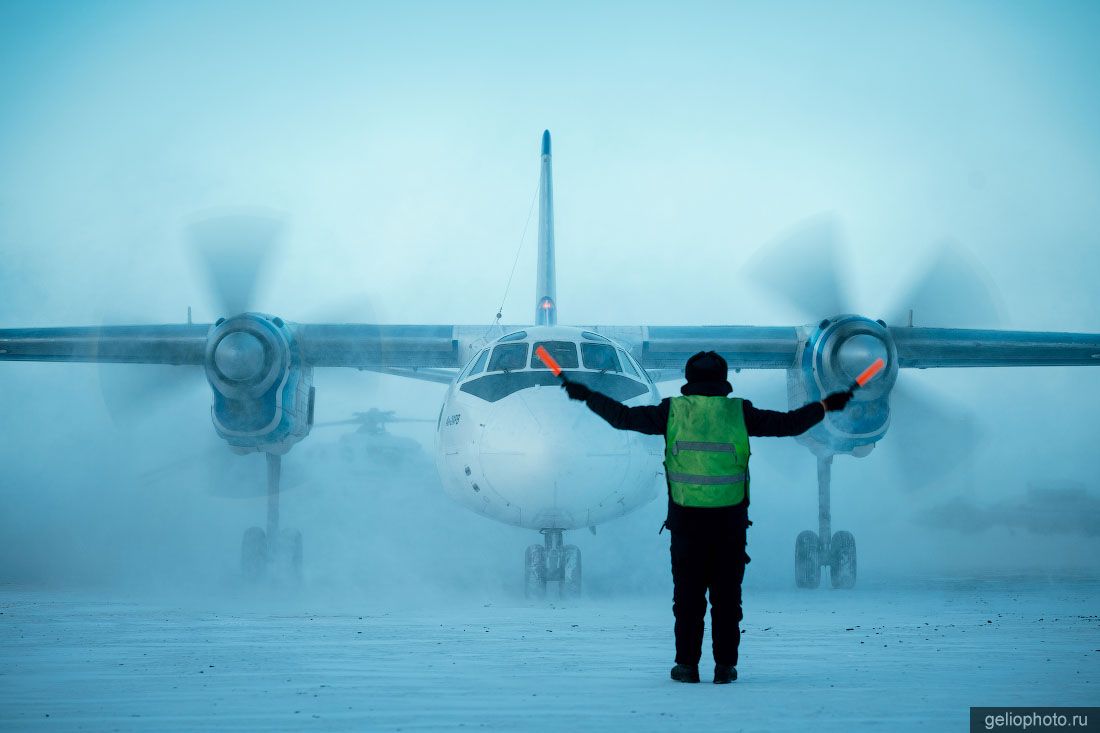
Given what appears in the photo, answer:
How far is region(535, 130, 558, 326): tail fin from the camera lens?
46.4ft

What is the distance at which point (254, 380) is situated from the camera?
1222 cm

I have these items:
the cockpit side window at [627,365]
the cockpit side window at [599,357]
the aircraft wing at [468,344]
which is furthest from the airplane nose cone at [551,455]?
the aircraft wing at [468,344]

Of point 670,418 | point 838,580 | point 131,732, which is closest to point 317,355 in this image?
point 838,580

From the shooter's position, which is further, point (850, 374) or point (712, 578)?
point (850, 374)

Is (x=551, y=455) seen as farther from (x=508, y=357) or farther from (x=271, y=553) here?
(x=271, y=553)

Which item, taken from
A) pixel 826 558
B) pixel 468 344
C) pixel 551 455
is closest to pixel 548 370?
pixel 551 455

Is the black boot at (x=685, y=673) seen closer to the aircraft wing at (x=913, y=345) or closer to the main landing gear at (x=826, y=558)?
the aircraft wing at (x=913, y=345)

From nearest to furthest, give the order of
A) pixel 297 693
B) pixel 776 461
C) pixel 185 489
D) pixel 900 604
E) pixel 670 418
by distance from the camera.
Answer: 1. pixel 297 693
2. pixel 670 418
3. pixel 900 604
4. pixel 776 461
5. pixel 185 489

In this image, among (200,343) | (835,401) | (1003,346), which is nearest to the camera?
(835,401)

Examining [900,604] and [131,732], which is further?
[900,604]

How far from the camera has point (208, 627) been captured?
6.91 meters

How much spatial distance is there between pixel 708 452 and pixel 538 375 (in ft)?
15.4

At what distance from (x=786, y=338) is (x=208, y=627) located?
30.1 ft

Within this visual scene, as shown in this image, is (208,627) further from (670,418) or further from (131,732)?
(670,418)
